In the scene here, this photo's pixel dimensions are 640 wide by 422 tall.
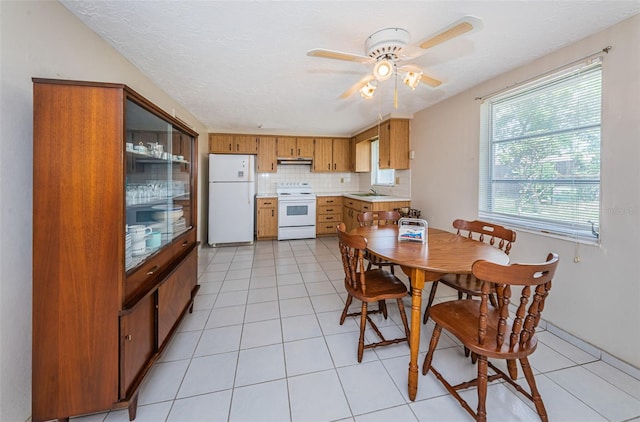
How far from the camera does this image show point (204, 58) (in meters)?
2.19

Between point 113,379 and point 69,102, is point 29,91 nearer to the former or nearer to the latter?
point 69,102

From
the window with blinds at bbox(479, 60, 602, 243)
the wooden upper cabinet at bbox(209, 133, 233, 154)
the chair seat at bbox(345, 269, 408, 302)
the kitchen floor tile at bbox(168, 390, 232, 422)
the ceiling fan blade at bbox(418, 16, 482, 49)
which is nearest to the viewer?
the ceiling fan blade at bbox(418, 16, 482, 49)

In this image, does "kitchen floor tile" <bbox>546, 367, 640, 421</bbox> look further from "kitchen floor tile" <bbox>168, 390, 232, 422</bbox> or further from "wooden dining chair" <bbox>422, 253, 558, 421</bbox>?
"kitchen floor tile" <bbox>168, 390, 232, 422</bbox>

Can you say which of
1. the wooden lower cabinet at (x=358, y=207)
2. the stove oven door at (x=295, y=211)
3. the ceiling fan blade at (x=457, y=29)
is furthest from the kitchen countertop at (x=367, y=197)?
the ceiling fan blade at (x=457, y=29)

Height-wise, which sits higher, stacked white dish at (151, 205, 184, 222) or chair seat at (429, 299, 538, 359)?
stacked white dish at (151, 205, 184, 222)

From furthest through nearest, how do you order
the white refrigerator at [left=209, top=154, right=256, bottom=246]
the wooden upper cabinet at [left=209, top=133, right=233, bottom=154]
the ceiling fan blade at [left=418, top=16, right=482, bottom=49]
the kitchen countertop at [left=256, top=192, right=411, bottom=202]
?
1. the wooden upper cabinet at [left=209, top=133, right=233, bottom=154]
2. the white refrigerator at [left=209, top=154, right=256, bottom=246]
3. the kitchen countertop at [left=256, top=192, right=411, bottom=202]
4. the ceiling fan blade at [left=418, top=16, right=482, bottom=49]

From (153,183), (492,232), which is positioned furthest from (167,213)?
(492,232)

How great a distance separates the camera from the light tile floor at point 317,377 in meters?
1.36

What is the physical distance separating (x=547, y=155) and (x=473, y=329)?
1.80m

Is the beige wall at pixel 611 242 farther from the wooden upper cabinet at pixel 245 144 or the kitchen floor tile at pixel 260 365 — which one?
the wooden upper cabinet at pixel 245 144

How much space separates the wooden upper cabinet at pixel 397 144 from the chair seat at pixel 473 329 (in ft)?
9.58

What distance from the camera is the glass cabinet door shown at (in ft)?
4.93

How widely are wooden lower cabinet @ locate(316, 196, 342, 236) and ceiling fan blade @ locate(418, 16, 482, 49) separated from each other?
13.9 feet

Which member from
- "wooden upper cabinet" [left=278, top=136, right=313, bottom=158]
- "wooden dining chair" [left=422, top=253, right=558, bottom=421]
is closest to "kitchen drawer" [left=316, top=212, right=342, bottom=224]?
"wooden upper cabinet" [left=278, top=136, right=313, bottom=158]
